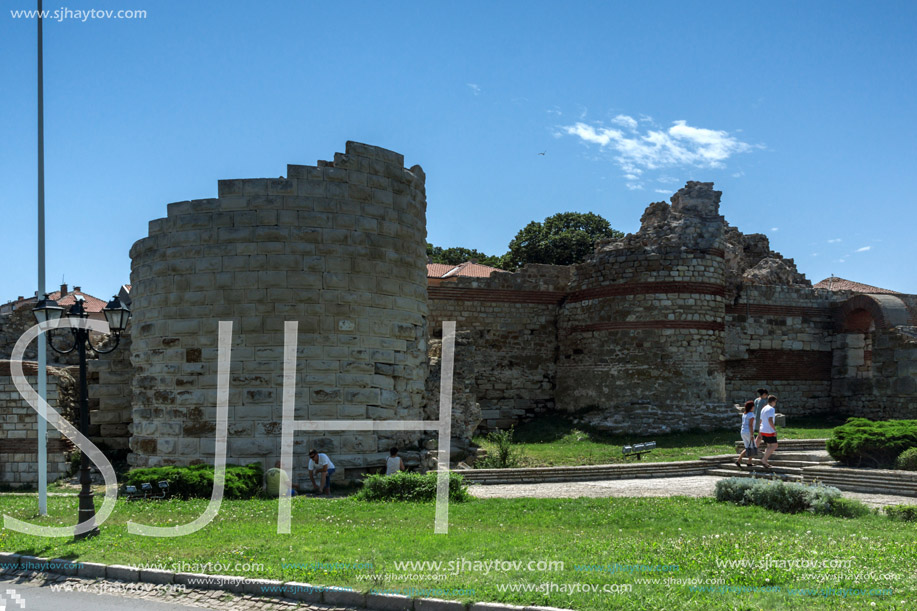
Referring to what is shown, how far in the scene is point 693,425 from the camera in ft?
72.8

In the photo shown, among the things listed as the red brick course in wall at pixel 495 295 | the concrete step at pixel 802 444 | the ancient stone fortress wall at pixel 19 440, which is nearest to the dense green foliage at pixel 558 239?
the red brick course in wall at pixel 495 295

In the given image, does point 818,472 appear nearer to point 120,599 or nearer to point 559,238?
point 120,599

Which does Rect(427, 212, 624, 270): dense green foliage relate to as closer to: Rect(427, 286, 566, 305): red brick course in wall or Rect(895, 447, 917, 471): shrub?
Rect(427, 286, 566, 305): red brick course in wall

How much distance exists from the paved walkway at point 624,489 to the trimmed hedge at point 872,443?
145 centimetres

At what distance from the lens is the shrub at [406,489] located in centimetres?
1275

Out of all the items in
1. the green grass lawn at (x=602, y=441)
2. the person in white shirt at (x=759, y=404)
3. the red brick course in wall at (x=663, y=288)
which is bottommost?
the green grass lawn at (x=602, y=441)

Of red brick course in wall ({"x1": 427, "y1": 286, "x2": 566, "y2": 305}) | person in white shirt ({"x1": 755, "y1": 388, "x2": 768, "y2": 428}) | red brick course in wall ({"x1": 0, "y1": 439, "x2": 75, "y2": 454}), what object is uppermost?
red brick course in wall ({"x1": 427, "y1": 286, "x2": 566, "y2": 305})

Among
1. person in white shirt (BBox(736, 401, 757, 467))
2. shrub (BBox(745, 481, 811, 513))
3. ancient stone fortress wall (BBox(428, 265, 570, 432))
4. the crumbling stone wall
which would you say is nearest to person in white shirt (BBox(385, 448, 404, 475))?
shrub (BBox(745, 481, 811, 513))

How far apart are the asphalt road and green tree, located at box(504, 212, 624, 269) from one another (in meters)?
45.1

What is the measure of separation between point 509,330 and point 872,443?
1377cm

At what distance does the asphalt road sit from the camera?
7.77m

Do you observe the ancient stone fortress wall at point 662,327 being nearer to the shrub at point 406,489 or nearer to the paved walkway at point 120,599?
the shrub at point 406,489

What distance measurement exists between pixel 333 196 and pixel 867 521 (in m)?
10.5

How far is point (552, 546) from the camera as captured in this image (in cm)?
876
